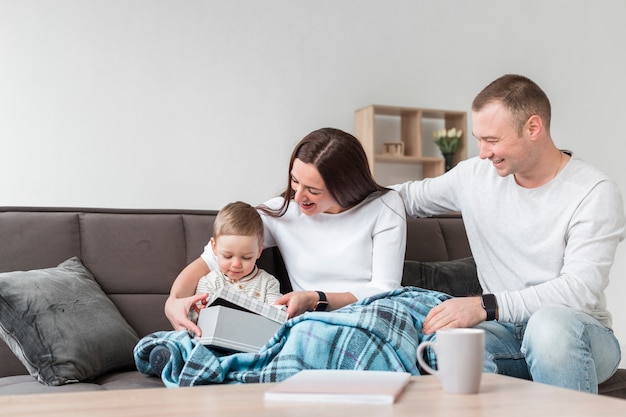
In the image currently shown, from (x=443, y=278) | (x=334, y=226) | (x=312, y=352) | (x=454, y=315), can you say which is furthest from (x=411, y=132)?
(x=312, y=352)

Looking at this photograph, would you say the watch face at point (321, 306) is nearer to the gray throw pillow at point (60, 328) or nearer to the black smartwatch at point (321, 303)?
the black smartwatch at point (321, 303)

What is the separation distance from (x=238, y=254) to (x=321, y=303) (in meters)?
0.28

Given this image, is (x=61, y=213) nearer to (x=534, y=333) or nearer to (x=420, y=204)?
(x=420, y=204)

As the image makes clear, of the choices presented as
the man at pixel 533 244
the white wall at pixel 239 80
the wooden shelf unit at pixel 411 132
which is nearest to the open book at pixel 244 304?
the man at pixel 533 244

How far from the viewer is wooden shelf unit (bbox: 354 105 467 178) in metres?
4.30

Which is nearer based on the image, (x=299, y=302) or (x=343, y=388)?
(x=343, y=388)

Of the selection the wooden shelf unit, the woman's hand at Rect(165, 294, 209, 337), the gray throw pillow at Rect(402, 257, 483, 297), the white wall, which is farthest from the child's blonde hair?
the wooden shelf unit

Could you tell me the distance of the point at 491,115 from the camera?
2020 mm

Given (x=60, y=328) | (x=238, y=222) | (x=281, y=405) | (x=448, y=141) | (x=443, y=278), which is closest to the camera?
(x=281, y=405)

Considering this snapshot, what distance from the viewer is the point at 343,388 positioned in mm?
1011

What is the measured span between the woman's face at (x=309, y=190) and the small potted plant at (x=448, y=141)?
2437mm

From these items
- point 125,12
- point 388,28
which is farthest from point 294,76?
point 125,12

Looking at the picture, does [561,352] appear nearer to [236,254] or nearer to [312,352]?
[312,352]

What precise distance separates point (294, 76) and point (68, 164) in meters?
1.34
